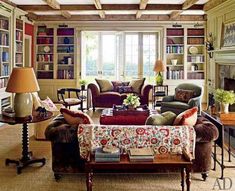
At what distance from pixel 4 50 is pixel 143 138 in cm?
571

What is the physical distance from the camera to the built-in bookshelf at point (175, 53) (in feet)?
36.6

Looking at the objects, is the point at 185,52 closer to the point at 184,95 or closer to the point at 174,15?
the point at 174,15

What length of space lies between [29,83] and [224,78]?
475cm

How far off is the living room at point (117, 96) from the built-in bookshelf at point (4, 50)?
0.09 ft

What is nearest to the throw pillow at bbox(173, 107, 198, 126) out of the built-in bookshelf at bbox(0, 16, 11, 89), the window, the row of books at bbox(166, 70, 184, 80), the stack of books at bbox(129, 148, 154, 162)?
the stack of books at bbox(129, 148, 154, 162)

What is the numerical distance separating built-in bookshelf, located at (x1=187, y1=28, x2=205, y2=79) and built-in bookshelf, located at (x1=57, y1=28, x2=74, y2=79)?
3.91 meters

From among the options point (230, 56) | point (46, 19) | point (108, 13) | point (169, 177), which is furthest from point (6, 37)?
point (169, 177)

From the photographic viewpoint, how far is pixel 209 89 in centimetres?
878

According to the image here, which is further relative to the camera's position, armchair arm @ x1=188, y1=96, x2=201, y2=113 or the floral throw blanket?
armchair arm @ x1=188, y1=96, x2=201, y2=113

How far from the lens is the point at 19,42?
938 centimetres

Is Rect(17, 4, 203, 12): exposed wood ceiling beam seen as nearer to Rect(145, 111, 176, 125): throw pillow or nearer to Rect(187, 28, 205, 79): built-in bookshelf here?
Rect(187, 28, 205, 79): built-in bookshelf

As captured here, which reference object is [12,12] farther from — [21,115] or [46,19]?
[21,115]

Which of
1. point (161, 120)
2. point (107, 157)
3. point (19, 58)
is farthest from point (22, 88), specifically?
point (19, 58)

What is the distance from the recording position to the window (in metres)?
11.4
